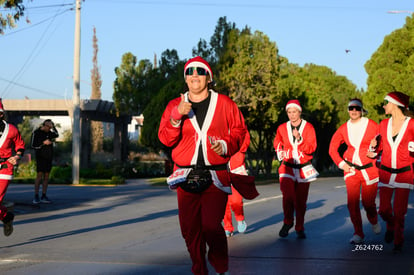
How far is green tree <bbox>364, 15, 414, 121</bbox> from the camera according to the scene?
4212 centimetres

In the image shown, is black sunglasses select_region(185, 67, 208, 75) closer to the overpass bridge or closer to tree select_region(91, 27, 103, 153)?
the overpass bridge

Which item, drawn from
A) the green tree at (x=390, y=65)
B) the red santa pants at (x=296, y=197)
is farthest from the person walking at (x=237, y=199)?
the green tree at (x=390, y=65)

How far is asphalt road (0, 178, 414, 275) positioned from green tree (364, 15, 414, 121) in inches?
1083

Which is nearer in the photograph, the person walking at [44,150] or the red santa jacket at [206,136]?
the red santa jacket at [206,136]

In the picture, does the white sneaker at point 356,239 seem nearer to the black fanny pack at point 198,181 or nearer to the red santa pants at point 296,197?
the red santa pants at point 296,197

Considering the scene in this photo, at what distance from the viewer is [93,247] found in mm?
9758

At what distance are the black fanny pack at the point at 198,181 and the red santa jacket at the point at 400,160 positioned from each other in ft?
11.6

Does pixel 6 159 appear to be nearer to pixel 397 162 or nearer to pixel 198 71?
pixel 198 71

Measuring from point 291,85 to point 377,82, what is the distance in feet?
20.0

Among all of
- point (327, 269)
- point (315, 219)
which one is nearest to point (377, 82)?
point (315, 219)

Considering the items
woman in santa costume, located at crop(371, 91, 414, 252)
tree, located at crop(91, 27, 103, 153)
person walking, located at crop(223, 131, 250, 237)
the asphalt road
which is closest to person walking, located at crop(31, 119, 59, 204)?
the asphalt road

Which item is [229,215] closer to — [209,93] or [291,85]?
[209,93]

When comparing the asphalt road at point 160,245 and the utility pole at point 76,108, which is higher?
the utility pole at point 76,108

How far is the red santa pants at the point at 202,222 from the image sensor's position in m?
6.29
